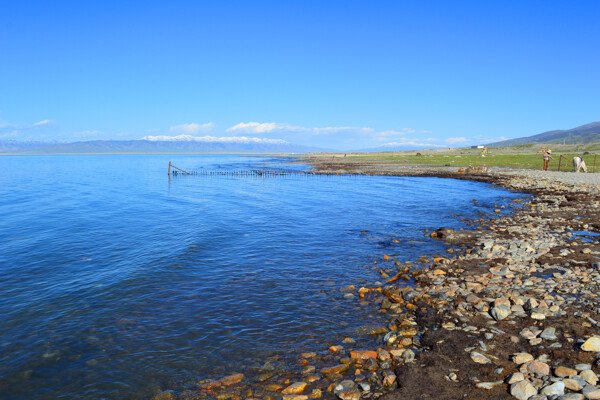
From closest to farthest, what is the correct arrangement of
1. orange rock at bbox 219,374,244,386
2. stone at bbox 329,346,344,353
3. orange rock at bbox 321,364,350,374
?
orange rock at bbox 219,374,244,386, orange rock at bbox 321,364,350,374, stone at bbox 329,346,344,353

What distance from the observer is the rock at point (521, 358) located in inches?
275

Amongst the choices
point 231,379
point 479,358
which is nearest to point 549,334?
point 479,358

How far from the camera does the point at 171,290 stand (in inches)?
489

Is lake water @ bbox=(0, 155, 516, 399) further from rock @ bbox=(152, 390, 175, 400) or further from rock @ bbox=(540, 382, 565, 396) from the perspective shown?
rock @ bbox=(540, 382, 565, 396)

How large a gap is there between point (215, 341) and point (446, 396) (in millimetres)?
Result: 5376

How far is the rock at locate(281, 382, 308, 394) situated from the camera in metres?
6.78

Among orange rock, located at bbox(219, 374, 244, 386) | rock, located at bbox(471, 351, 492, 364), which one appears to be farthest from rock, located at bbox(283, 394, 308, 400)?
rock, located at bbox(471, 351, 492, 364)

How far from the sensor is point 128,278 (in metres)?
13.7

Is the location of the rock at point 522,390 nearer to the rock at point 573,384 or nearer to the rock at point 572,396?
the rock at point 572,396

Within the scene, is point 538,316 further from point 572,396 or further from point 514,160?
point 514,160

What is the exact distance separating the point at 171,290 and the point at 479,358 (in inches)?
374

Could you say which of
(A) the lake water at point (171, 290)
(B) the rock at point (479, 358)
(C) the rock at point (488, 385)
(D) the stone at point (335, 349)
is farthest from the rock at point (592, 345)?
(D) the stone at point (335, 349)

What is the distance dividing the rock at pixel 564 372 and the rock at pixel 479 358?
1.09 meters

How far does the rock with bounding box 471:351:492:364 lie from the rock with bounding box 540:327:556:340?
1698mm
